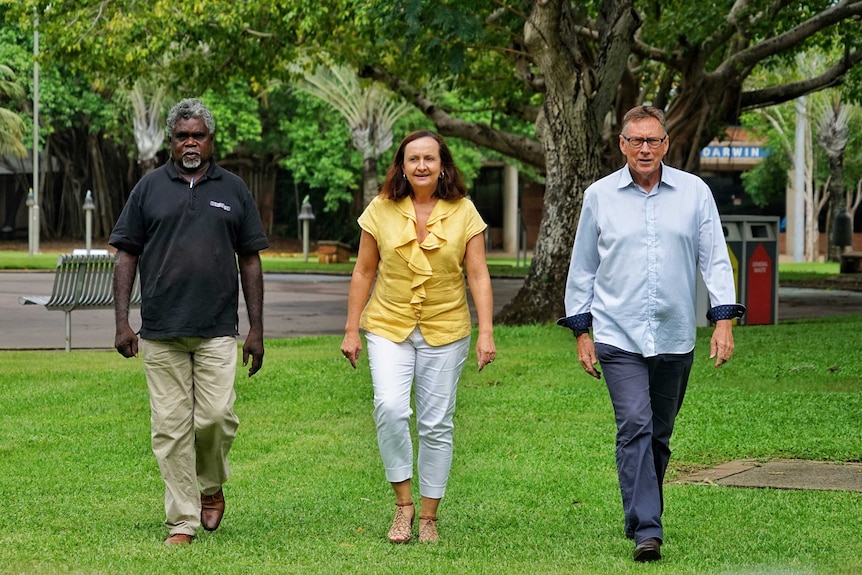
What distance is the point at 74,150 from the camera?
5319 centimetres

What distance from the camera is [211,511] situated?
251 inches

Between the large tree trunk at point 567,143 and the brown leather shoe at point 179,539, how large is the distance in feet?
35.6

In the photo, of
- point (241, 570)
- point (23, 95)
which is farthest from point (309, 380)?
point (23, 95)

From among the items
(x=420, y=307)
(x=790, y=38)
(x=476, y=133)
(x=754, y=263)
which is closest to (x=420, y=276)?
(x=420, y=307)

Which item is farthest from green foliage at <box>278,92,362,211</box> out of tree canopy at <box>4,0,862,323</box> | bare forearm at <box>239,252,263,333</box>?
bare forearm at <box>239,252,263,333</box>

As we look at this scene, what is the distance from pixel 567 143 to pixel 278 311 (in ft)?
20.5

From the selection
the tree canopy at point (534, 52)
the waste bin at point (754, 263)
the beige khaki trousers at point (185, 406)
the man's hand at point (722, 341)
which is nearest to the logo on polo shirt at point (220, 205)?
the beige khaki trousers at point (185, 406)

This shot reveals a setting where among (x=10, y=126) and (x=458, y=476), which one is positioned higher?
(x=10, y=126)

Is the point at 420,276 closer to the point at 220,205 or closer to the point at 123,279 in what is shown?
the point at 220,205

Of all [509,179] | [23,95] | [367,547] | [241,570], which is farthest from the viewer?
[509,179]

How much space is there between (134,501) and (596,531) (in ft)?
8.03

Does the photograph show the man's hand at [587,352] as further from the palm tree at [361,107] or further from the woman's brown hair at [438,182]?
the palm tree at [361,107]

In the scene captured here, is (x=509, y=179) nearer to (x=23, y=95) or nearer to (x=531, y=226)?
(x=531, y=226)

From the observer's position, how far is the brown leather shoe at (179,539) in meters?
6.03
